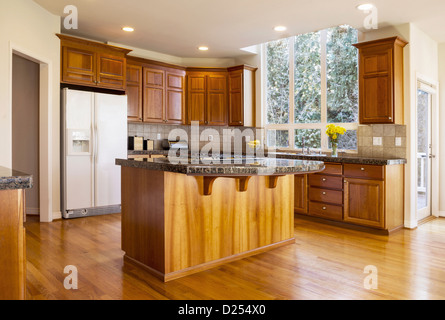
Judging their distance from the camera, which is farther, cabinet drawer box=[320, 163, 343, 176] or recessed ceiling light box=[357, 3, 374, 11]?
cabinet drawer box=[320, 163, 343, 176]

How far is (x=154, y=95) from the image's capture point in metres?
6.01

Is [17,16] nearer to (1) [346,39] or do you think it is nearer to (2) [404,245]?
(1) [346,39]

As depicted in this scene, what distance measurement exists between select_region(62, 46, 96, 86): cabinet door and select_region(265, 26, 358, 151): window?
300 centimetres

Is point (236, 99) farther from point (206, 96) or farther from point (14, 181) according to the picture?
point (14, 181)

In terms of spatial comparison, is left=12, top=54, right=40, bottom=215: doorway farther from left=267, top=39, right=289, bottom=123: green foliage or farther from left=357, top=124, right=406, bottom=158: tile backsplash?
left=357, top=124, right=406, bottom=158: tile backsplash

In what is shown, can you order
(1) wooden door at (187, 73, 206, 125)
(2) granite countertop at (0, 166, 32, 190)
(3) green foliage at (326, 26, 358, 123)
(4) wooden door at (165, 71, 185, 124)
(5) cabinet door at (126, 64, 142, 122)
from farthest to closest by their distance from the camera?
1. (1) wooden door at (187, 73, 206, 125)
2. (4) wooden door at (165, 71, 185, 124)
3. (5) cabinet door at (126, 64, 142, 122)
4. (3) green foliage at (326, 26, 358, 123)
5. (2) granite countertop at (0, 166, 32, 190)

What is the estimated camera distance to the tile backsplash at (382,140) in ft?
15.0

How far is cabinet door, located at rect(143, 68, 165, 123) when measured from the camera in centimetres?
591

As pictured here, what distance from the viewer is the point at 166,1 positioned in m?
4.00

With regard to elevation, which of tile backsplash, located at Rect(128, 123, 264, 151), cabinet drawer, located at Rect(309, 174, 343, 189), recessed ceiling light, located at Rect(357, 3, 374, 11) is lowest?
cabinet drawer, located at Rect(309, 174, 343, 189)

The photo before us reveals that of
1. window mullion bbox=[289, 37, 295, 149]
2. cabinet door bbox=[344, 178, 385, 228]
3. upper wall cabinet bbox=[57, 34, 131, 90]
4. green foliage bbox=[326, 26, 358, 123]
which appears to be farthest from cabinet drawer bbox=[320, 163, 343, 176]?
upper wall cabinet bbox=[57, 34, 131, 90]

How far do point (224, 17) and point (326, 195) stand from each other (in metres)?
2.71

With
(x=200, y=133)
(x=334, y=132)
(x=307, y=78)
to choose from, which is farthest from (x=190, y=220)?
(x=200, y=133)

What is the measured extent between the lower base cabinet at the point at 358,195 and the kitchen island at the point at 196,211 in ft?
4.67
